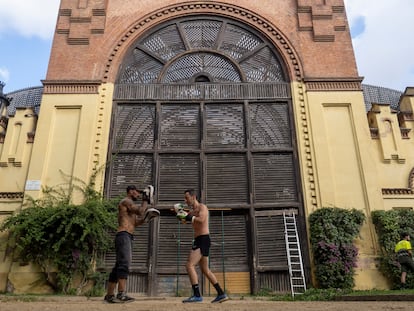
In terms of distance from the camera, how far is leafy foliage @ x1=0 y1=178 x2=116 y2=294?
10953 millimetres

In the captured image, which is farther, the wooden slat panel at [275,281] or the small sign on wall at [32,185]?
the small sign on wall at [32,185]

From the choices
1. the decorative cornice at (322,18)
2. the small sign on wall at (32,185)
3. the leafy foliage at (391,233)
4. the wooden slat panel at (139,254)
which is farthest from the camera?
the decorative cornice at (322,18)

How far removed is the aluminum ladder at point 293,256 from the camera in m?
11.1

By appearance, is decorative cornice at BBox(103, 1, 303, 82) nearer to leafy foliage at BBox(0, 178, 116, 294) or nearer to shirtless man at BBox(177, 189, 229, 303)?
leafy foliage at BBox(0, 178, 116, 294)

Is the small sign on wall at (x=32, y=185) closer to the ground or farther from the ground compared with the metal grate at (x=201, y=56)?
closer to the ground

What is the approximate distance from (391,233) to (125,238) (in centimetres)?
795

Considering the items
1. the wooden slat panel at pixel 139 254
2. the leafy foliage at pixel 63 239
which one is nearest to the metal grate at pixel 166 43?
the leafy foliage at pixel 63 239

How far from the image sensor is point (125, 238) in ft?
22.3

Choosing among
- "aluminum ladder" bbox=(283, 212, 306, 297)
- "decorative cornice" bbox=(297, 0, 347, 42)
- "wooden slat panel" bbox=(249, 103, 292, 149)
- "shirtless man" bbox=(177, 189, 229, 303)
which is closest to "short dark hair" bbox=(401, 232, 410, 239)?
"aluminum ladder" bbox=(283, 212, 306, 297)

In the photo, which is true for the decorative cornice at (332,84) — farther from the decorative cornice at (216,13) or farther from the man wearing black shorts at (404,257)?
the man wearing black shorts at (404,257)

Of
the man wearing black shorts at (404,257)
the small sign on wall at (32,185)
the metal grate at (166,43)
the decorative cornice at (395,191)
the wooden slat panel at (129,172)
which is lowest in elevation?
the man wearing black shorts at (404,257)

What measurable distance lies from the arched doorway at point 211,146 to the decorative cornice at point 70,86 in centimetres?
81

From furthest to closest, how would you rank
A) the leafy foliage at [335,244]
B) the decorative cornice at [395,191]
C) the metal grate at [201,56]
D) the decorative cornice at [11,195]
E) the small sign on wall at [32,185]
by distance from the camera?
the metal grate at [201,56] → the decorative cornice at [11,195] → the decorative cornice at [395,191] → the small sign on wall at [32,185] → the leafy foliage at [335,244]

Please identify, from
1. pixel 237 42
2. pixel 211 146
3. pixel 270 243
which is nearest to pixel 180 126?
pixel 211 146
